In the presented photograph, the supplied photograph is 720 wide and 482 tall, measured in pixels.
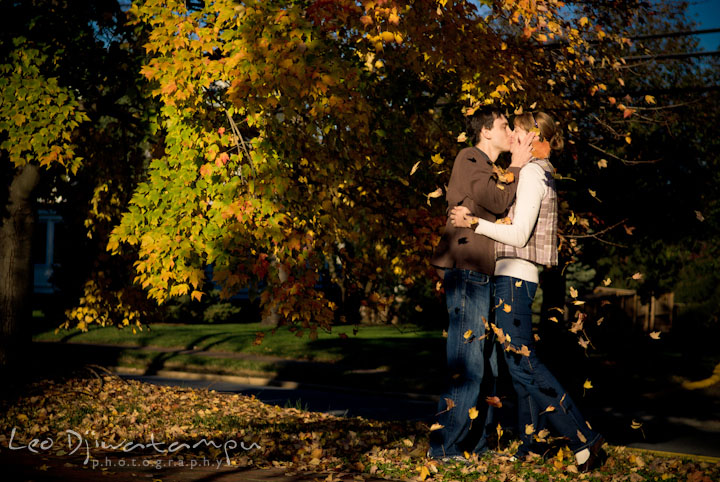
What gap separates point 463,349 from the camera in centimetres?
483

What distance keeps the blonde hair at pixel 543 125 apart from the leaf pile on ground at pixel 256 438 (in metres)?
2.01

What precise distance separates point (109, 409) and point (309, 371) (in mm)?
6671

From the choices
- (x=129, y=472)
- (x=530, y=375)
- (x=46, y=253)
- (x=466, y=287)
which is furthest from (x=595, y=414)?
(x=46, y=253)

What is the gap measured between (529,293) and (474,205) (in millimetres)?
655

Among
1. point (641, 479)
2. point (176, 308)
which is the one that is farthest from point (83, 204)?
point (176, 308)

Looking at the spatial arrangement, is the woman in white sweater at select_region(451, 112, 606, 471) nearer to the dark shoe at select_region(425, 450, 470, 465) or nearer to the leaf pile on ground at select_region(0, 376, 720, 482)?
the leaf pile on ground at select_region(0, 376, 720, 482)

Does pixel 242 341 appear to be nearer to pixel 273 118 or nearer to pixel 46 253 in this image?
pixel 273 118

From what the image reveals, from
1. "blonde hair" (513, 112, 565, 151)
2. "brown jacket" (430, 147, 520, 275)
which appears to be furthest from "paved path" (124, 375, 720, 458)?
"blonde hair" (513, 112, 565, 151)

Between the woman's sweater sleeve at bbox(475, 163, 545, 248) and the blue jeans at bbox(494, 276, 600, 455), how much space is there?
29 centimetres

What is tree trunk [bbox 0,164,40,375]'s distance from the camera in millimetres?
8312

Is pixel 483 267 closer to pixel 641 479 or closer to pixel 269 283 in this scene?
pixel 641 479

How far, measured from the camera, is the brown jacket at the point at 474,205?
477 centimetres

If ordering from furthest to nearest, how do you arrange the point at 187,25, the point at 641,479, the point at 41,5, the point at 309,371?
the point at 309,371, the point at 41,5, the point at 187,25, the point at 641,479

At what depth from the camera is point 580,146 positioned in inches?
488
